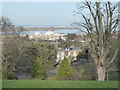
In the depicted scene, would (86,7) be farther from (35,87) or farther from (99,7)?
(35,87)

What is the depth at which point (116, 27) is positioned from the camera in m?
4.54

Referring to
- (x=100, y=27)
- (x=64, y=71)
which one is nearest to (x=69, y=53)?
(x=64, y=71)

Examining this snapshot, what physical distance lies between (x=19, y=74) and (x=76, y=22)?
10.5ft

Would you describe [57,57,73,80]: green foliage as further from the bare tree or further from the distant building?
the distant building

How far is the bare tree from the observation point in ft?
14.4

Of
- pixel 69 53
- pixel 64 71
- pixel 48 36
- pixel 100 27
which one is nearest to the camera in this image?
pixel 100 27

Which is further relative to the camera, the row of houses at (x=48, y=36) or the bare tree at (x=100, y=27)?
the row of houses at (x=48, y=36)

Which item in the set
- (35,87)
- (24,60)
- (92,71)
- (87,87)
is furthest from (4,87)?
(24,60)

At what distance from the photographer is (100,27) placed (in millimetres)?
4441

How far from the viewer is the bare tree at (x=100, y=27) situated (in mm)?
4402

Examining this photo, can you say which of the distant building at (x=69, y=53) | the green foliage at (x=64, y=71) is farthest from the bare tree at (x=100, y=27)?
the distant building at (x=69, y=53)

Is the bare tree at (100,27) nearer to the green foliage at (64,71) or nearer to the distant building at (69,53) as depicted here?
the green foliage at (64,71)

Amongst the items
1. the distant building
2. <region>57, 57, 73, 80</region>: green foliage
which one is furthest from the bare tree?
the distant building

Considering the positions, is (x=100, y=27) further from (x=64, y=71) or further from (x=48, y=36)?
(x=48, y=36)
